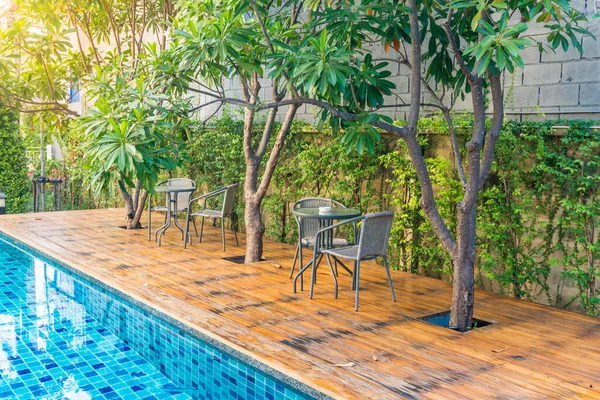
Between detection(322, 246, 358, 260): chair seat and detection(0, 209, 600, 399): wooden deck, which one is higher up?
detection(322, 246, 358, 260): chair seat

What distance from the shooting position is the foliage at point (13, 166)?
11445 mm

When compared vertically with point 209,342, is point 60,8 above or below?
above

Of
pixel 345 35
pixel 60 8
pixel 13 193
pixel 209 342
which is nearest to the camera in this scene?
pixel 209 342

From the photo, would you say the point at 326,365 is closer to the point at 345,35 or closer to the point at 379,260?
the point at 345,35

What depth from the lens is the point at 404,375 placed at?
3.48m

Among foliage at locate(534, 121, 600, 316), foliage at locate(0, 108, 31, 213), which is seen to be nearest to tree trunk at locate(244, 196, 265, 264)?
foliage at locate(534, 121, 600, 316)

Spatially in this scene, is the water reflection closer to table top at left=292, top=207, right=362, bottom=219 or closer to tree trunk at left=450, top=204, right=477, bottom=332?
table top at left=292, top=207, right=362, bottom=219

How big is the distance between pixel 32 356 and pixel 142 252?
305cm

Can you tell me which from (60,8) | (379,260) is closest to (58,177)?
(60,8)

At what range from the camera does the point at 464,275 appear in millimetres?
4445

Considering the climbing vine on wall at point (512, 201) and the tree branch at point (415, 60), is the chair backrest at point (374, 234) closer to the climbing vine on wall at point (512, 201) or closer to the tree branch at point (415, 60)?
the tree branch at point (415, 60)

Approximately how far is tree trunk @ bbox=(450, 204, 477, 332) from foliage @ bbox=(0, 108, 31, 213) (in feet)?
31.6

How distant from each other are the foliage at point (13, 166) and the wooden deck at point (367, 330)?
5.22 m

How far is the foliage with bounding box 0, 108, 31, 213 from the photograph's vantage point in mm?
11445
